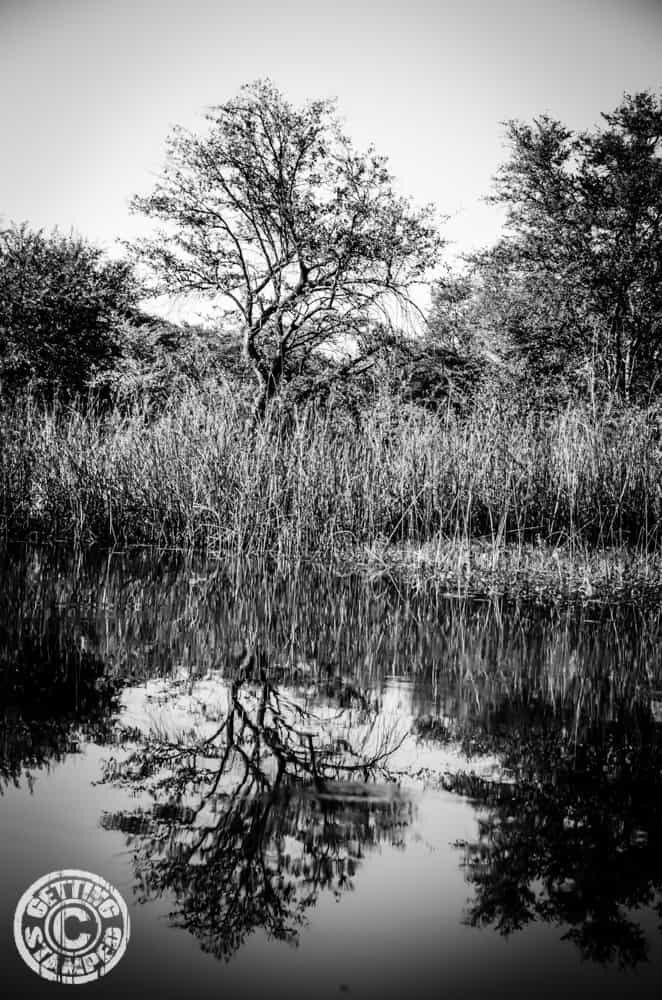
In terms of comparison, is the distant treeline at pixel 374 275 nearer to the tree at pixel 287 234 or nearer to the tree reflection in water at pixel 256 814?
the tree at pixel 287 234

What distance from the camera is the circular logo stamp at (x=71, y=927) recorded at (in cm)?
141

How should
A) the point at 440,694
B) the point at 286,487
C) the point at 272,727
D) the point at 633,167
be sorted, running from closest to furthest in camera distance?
the point at 272,727
the point at 440,694
the point at 286,487
the point at 633,167

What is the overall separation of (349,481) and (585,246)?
48.5 ft

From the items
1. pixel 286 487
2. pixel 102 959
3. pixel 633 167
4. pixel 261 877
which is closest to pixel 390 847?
pixel 261 877

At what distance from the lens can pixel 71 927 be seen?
1509mm

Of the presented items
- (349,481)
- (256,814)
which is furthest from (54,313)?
(256,814)

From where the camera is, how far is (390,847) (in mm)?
1811

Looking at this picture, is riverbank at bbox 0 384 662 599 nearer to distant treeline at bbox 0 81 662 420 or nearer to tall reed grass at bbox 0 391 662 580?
tall reed grass at bbox 0 391 662 580

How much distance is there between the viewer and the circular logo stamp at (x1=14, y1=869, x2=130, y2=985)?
1.41 m

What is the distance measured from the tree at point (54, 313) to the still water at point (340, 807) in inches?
729

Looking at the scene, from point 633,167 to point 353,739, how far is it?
19318mm

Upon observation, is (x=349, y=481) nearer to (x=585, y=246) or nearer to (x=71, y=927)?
(x=71, y=927)

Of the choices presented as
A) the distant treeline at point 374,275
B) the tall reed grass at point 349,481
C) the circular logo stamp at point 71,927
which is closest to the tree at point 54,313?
the distant treeline at point 374,275

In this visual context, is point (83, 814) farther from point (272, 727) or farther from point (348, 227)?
point (348, 227)
